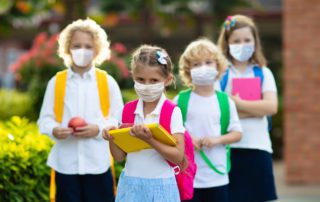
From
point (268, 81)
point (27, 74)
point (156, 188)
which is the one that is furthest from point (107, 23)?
point (156, 188)

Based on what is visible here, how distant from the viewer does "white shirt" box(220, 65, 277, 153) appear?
5.66 m

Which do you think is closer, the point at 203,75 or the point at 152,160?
the point at 152,160

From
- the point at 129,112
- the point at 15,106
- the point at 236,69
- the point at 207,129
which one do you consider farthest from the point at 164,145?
the point at 15,106

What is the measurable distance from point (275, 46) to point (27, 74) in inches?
631

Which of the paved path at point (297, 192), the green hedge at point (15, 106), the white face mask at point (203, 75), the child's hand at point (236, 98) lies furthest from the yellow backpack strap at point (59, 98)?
the green hedge at point (15, 106)

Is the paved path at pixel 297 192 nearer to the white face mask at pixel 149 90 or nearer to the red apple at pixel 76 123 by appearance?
the red apple at pixel 76 123

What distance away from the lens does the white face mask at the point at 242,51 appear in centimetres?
575

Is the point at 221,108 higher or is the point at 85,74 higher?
the point at 85,74

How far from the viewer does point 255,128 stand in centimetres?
568

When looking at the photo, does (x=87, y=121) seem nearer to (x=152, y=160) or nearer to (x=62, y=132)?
(x=62, y=132)

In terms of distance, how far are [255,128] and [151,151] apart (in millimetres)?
1609

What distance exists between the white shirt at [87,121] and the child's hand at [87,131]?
0.06 meters

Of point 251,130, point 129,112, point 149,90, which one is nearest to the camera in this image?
point 149,90

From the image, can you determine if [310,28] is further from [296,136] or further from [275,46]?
[275,46]
